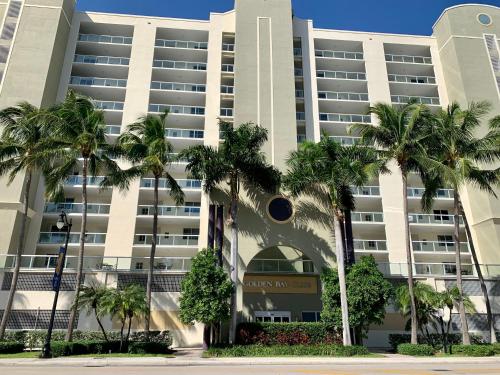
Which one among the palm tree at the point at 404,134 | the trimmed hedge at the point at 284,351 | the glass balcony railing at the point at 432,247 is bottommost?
the trimmed hedge at the point at 284,351

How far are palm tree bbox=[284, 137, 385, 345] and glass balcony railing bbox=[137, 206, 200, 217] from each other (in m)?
16.1

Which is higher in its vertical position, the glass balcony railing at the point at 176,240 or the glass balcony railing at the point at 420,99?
the glass balcony railing at the point at 420,99

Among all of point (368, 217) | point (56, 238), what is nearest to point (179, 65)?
point (56, 238)

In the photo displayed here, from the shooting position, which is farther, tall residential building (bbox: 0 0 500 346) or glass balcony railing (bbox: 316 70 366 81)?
glass balcony railing (bbox: 316 70 366 81)

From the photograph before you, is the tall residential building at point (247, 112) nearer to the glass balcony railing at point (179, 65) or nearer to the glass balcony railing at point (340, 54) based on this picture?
the glass balcony railing at point (179, 65)

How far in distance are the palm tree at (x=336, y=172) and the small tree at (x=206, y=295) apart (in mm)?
7689

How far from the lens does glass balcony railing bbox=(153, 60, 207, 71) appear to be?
49.7 meters

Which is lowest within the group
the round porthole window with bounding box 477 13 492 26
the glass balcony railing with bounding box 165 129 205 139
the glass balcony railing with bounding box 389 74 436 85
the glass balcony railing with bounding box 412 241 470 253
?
the glass balcony railing with bounding box 412 241 470 253

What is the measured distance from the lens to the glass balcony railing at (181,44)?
51062 millimetres

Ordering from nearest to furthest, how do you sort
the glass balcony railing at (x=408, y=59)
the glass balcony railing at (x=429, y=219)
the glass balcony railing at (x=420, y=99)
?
the glass balcony railing at (x=429, y=219) → the glass balcony railing at (x=420, y=99) → the glass balcony railing at (x=408, y=59)

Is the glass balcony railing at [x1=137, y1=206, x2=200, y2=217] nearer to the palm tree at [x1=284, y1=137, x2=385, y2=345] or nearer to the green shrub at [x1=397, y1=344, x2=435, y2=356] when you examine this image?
the palm tree at [x1=284, y1=137, x2=385, y2=345]

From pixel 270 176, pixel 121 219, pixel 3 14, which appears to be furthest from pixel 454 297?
pixel 3 14

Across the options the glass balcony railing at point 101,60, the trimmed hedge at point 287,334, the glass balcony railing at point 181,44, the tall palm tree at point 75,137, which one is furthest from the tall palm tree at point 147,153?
the glass balcony railing at point 181,44

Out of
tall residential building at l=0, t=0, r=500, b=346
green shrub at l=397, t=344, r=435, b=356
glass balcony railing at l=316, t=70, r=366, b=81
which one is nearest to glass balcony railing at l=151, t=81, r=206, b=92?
tall residential building at l=0, t=0, r=500, b=346
